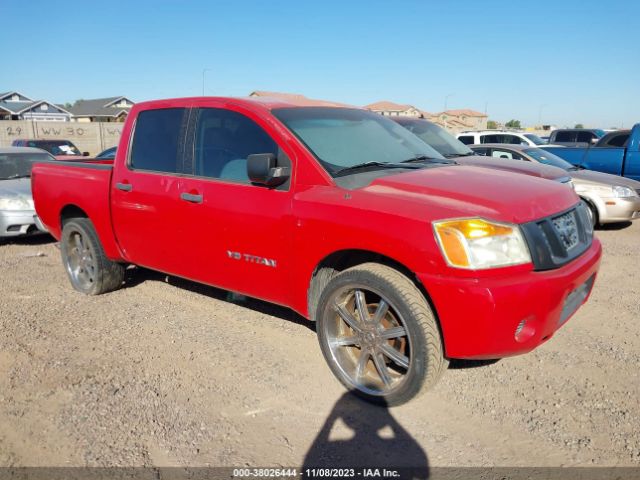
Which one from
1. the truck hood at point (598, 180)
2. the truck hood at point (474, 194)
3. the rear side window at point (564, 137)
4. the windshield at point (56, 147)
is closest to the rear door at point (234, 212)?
the truck hood at point (474, 194)

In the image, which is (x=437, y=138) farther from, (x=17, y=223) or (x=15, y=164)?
(x=15, y=164)

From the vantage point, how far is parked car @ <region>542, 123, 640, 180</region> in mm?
A: 10258

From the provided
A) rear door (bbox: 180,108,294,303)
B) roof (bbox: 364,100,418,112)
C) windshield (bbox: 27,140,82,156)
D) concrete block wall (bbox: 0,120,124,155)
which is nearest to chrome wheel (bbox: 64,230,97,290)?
rear door (bbox: 180,108,294,303)

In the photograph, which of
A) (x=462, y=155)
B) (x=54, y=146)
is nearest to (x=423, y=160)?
(x=462, y=155)

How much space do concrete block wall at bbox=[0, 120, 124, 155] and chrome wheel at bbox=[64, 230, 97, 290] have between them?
2695 centimetres

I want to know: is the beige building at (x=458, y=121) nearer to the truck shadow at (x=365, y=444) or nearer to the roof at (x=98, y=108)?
the truck shadow at (x=365, y=444)

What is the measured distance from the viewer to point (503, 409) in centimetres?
314

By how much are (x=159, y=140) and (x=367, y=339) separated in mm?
2547

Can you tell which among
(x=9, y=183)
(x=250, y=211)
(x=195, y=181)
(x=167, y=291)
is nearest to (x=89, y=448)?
(x=250, y=211)

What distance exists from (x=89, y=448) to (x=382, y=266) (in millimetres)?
1909

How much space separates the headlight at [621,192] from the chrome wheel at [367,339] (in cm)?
661

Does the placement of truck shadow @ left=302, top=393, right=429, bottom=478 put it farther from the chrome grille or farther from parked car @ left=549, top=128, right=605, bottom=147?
parked car @ left=549, top=128, right=605, bottom=147

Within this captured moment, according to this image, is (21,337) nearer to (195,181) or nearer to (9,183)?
(195,181)

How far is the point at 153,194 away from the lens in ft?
14.2
